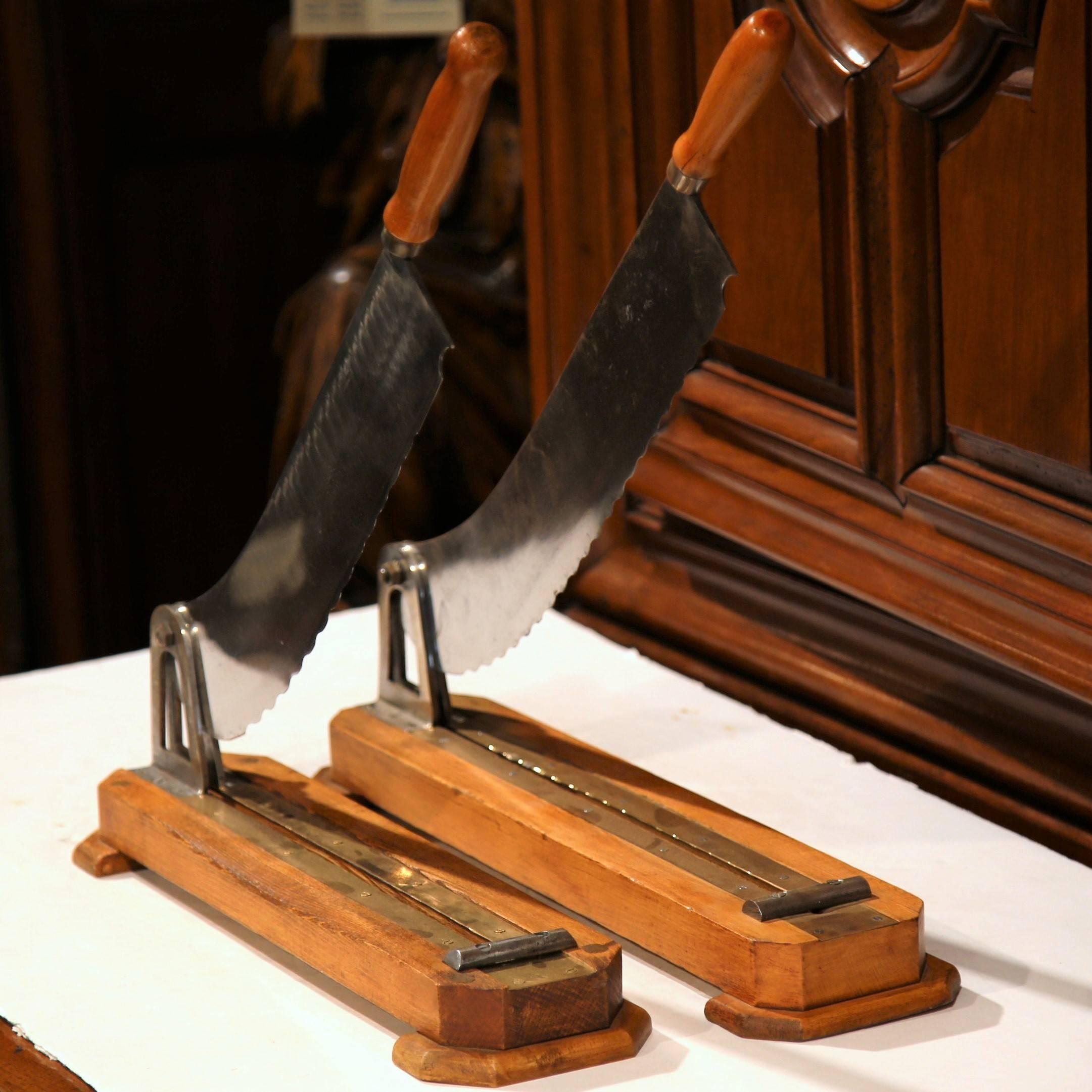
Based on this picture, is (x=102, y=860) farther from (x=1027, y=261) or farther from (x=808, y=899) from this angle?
(x=1027, y=261)

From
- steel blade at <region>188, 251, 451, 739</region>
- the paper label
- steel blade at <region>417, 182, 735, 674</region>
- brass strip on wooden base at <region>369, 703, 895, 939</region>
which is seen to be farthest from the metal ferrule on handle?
the paper label

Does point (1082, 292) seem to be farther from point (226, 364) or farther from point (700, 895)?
point (226, 364)

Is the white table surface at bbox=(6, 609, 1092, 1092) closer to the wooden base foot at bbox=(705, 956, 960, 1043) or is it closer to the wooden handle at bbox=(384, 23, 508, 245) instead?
the wooden base foot at bbox=(705, 956, 960, 1043)

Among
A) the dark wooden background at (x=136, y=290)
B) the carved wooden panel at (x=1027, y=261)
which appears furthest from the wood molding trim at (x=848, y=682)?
the dark wooden background at (x=136, y=290)

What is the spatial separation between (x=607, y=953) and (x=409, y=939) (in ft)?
0.24

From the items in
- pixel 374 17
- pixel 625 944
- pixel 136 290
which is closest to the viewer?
pixel 625 944

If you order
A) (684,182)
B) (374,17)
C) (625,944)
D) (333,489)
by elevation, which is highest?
(374,17)

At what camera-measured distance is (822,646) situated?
0.99 meters

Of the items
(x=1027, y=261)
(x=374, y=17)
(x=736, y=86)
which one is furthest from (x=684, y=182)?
(x=374, y=17)

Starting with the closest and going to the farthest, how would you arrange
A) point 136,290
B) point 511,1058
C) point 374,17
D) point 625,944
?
point 511,1058 → point 625,944 → point 374,17 → point 136,290

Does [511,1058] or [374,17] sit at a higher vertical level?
[374,17]

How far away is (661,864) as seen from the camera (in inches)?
28.6

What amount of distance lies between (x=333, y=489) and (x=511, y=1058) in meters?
0.27

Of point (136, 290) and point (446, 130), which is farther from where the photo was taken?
point (136, 290)
